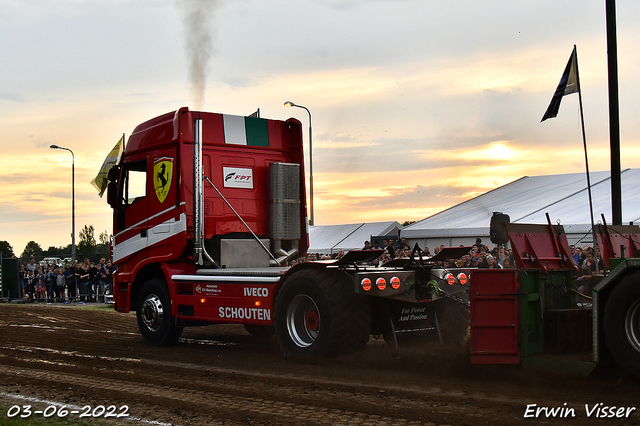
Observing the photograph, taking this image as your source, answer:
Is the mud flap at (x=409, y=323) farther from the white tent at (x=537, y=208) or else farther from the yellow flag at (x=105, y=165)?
the yellow flag at (x=105, y=165)

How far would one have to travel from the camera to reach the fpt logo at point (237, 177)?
36.6 feet

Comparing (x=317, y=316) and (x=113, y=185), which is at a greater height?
(x=113, y=185)

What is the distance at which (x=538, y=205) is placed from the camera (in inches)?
882

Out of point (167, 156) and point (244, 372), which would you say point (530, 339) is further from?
point (167, 156)

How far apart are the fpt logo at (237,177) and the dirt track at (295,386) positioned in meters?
2.58

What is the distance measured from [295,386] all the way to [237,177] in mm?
4772

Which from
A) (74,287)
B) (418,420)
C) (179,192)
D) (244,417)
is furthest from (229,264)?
(74,287)

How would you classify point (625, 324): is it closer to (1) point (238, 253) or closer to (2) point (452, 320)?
(2) point (452, 320)

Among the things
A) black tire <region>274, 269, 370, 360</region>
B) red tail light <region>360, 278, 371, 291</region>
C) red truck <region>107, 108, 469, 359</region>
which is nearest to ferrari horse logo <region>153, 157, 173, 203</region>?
red truck <region>107, 108, 469, 359</region>

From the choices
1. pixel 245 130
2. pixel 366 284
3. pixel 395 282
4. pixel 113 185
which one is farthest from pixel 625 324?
pixel 113 185

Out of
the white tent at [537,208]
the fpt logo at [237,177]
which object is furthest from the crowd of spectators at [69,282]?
the fpt logo at [237,177]

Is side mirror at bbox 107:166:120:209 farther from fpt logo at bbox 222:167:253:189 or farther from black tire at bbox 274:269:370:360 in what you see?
black tire at bbox 274:269:370:360

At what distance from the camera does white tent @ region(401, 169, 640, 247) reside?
1979 cm

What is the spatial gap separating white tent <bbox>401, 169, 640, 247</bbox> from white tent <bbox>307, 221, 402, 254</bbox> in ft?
9.71
